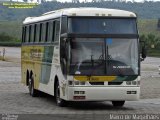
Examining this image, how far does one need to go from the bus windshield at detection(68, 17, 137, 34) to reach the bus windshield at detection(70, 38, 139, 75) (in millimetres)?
285

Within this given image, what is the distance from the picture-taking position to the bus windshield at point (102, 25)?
1814 centimetres

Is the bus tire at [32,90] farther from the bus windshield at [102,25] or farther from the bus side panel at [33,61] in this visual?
the bus windshield at [102,25]

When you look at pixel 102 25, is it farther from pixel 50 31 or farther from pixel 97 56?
pixel 50 31

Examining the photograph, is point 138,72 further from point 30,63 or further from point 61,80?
point 30,63

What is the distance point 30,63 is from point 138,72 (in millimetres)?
7586

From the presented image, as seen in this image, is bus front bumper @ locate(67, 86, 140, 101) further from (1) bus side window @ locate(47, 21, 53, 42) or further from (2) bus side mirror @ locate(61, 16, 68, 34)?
(1) bus side window @ locate(47, 21, 53, 42)

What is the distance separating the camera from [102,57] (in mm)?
17953

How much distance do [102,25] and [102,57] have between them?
1.08 m

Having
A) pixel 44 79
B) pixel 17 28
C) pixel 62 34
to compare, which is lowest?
pixel 17 28

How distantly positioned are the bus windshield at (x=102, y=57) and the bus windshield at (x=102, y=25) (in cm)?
29

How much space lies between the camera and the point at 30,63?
24625 millimetres

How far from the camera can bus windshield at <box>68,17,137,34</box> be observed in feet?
59.5

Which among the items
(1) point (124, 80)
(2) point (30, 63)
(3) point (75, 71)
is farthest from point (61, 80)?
(2) point (30, 63)

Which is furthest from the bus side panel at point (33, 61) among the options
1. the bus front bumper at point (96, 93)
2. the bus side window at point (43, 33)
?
the bus front bumper at point (96, 93)
